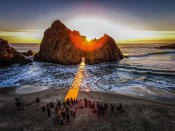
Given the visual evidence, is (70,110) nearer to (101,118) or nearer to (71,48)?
(101,118)

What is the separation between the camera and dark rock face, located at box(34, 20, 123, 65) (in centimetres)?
3931

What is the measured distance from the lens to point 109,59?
43375 millimetres

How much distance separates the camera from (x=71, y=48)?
3916 centimetres

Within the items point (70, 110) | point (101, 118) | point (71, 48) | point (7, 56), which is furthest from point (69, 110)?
point (7, 56)

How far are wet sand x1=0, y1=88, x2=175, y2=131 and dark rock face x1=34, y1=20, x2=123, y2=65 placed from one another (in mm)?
26201

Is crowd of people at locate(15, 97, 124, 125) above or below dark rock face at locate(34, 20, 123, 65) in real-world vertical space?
below

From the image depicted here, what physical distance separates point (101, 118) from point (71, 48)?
103 ft

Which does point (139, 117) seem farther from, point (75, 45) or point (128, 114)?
point (75, 45)

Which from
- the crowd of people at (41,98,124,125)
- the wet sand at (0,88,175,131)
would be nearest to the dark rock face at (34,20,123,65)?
the wet sand at (0,88,175,131)

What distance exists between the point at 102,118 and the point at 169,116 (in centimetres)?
676

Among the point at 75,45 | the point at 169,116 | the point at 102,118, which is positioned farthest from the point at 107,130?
the point at 75,45

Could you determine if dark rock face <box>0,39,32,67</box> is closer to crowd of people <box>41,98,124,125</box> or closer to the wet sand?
the wet sand

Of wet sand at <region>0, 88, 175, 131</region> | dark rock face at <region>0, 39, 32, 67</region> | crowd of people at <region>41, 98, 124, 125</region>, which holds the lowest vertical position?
wet sand at <region>0, 88, 175, 131</region>

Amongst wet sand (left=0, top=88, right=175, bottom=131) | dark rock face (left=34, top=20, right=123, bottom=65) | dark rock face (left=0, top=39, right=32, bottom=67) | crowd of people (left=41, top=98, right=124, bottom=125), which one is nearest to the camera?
wet sand (left=0, top=88, right=175, bottom=131)
